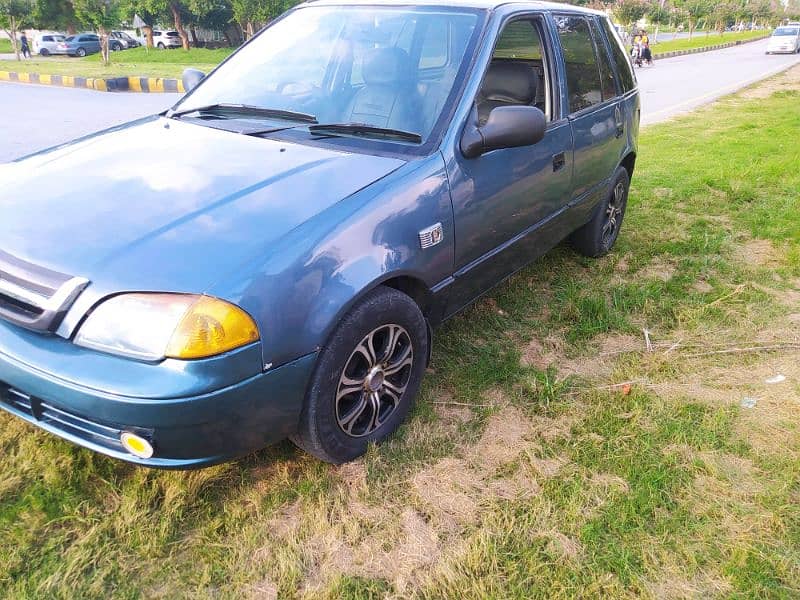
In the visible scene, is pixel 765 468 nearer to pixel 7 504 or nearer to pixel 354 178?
pixel 354 178

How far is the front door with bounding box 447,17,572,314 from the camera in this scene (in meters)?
2.72

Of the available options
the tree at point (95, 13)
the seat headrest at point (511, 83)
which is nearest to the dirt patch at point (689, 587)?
the seat headrest at point (511, 83)

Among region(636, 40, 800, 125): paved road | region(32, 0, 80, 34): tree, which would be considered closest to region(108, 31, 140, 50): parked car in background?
region(32, 0, 80, 34): tree

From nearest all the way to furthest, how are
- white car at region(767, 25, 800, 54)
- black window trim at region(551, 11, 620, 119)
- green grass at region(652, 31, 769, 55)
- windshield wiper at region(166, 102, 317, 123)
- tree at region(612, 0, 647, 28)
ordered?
windshield wiper at region(166, 102, 317, 123) → black window trim at region(551, 11, 620, 119) → white car at region(767, 25, 800, 54) → green grass at region(652, 31, 769, 55) → tree at region(612, 0, 647, 28)

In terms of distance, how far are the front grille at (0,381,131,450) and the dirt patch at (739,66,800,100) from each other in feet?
48.8

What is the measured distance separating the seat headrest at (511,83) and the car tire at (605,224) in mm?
1212

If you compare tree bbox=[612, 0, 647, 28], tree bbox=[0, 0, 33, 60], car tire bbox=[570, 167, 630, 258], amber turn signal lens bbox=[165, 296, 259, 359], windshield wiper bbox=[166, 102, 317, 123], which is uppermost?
tree bbox=[0, 0, 33, 60]

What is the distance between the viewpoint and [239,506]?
2.23m

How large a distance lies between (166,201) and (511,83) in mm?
1945

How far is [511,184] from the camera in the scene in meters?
2.94

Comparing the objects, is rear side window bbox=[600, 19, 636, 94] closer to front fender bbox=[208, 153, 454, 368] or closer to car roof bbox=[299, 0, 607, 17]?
car roof bbox=[299, 0, 607, 17]

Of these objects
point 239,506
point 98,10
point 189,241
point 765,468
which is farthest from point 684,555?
point 98,10

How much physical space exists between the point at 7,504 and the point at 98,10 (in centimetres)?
2039

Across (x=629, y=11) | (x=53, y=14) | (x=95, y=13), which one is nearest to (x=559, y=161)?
(x=95, y=13)
